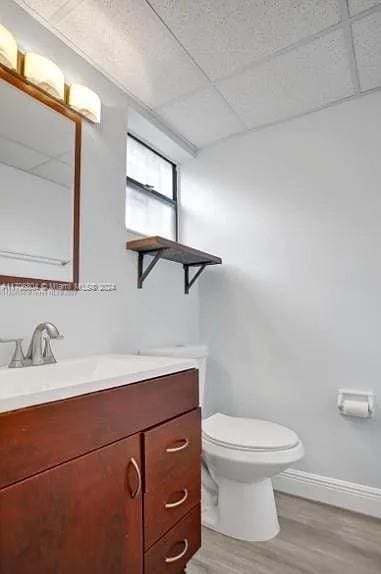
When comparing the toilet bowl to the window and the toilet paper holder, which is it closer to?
the toilet paper holder

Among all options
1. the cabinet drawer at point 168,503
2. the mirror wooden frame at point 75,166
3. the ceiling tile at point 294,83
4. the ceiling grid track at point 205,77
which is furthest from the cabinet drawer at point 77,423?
the ceiling tile at point 294,83

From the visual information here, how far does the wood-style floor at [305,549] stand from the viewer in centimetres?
127

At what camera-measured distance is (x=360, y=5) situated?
4.26 feet

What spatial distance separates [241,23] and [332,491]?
90.1 inches

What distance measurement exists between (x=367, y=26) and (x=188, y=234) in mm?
1421

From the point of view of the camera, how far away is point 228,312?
84.2 inches

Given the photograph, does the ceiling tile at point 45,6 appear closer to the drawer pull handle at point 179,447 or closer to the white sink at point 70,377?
the white sink at point 70,377

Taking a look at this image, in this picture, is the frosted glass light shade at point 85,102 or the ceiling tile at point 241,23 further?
the frosted glass light shade at point 85,102

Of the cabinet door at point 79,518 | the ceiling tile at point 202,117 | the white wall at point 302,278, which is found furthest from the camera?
the ceiling tile at point 202,117

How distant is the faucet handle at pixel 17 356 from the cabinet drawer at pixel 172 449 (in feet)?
1.64

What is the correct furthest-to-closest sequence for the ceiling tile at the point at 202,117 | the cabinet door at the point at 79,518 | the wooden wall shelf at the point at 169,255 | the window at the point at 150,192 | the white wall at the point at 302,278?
the window at the point at 150,192 < the ceiling tile at the point at 202,117 < the white wall at the point at 302,278 < the wooden wall shelf at the point at 169,255 < the cabinet door at the point at 79,518

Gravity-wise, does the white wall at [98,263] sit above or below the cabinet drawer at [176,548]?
above

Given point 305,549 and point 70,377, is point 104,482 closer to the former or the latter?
point 70,377

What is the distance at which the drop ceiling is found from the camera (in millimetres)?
1301
